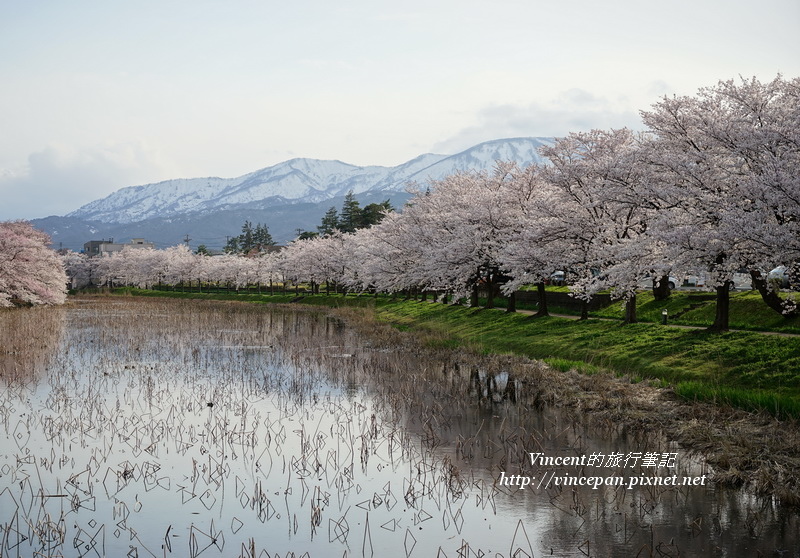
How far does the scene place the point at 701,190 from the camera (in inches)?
928

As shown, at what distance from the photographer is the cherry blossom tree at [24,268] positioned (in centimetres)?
5544

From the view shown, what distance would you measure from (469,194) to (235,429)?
3109 centimetres

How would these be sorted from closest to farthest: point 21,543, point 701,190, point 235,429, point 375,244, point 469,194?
point 21,543 < point 235,429 < point 701,190 < point 469,194 < point 375,244

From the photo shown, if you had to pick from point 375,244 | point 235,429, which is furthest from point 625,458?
point 375,244

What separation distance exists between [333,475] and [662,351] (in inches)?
600

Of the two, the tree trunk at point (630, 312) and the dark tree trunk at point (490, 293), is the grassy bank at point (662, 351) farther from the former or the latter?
the dark tree trunk at point (490, 293)

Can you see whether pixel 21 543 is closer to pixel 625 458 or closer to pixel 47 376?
pixel 625 458

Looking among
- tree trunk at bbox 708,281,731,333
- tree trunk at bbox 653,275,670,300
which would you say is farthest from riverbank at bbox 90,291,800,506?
tree trunk at bbox 653,275,670,300

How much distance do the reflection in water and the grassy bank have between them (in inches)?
131

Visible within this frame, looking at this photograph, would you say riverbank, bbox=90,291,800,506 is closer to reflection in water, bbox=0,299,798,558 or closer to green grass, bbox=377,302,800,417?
green grass, bbox=377,302,800,417

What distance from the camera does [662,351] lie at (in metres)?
25.0

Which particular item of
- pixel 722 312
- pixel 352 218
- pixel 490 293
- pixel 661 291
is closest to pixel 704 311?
pixel 661 291

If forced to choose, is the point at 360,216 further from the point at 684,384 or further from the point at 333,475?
the point at 333,475

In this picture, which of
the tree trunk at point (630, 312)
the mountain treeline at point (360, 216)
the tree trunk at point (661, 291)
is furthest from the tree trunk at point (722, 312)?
the mountain treeline at point (360, 216)
